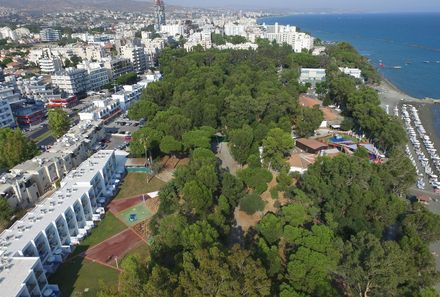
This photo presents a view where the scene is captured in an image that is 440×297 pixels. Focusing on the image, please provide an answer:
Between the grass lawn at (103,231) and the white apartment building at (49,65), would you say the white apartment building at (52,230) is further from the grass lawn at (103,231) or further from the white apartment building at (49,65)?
the white apartment building at (49,65)

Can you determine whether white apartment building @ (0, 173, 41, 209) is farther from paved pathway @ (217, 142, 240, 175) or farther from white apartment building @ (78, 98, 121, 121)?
paved pathway @ (217, 142, 240, 175)

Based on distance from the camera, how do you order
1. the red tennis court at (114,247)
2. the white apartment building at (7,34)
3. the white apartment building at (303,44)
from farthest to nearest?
the white apartment building at (7,34), the white apartment building at (303,44), the red tennis court at (114,247)

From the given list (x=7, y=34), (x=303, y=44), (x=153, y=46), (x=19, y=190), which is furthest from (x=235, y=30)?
(x=19, y=190)

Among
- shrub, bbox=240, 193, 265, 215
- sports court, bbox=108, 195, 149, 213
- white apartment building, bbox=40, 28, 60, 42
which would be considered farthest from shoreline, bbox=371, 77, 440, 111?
white apartment building, bbox=40, 28, 60, 42

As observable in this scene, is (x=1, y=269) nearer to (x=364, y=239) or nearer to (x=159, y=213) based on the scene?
(x=159, y=213)

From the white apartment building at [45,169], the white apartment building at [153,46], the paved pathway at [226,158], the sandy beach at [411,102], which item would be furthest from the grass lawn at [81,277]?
the white apartment building at [153,46]

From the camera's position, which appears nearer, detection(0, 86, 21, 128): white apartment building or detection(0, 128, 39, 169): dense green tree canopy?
detection(0, 128, 39, 169): dense green tree canopy

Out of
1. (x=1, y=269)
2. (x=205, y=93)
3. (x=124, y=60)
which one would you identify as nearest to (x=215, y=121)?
(x=205, y=93)
